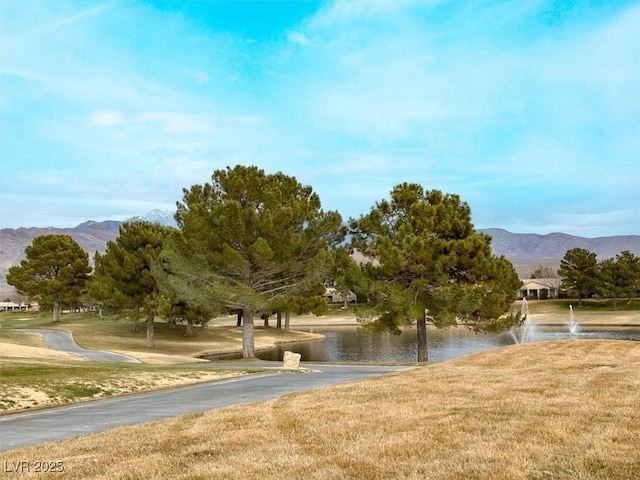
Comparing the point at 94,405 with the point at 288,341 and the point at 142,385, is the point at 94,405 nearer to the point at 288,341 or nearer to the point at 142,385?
the point at 142,385

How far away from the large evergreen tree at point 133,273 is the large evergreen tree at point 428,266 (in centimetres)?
2084

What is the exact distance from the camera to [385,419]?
10016 mm

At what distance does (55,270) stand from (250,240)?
1868 inches

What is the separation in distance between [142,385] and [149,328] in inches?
1395

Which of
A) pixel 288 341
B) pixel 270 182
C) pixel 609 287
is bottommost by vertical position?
pixel 288 341

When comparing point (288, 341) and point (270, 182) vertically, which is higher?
point (270, 182)

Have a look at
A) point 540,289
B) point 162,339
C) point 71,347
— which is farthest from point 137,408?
point 540,289

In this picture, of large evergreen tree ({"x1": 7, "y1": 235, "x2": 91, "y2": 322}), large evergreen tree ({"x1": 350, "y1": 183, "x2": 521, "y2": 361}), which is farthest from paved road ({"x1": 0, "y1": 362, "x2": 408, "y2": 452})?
large evergreen tree ({"x1": 7, "y1": 235, "x2": 91, "y2": 322})

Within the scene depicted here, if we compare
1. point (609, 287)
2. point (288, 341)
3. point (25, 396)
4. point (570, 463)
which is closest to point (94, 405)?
point (25, 396)

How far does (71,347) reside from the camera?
46281mm

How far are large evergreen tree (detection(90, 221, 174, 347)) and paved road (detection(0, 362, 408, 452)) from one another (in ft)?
106

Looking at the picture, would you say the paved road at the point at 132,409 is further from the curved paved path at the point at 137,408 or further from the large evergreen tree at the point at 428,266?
the large evergreen tree at the point at 428,266

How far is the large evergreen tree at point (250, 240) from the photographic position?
36.8m

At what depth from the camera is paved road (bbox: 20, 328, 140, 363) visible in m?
38.8
